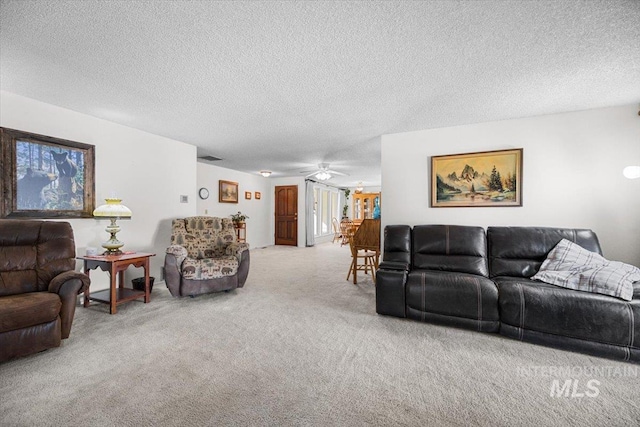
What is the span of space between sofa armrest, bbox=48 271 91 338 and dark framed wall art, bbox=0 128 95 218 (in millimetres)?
1241

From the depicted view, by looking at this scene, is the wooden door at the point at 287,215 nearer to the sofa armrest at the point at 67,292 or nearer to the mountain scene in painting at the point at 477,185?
the mountain scene in painting at the point at 477,185

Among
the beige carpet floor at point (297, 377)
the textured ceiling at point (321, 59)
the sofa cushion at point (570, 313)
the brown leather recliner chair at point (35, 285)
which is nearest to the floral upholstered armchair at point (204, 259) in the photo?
the beige carpet floor at point (297, 377)

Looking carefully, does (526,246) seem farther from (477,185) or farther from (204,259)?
(204,259)

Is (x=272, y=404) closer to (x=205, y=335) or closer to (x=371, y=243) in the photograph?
(x=205, y=335)

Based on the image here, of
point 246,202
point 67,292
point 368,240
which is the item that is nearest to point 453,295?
point 368,240

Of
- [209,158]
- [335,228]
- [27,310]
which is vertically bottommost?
[27,310]

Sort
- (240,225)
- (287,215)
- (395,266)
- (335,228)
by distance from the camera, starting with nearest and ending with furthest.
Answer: (395,266) < (240,225) < (287,215) < (335,228)

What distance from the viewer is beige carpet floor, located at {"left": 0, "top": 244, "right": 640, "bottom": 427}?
145cm

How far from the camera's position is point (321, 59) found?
2.10 meters

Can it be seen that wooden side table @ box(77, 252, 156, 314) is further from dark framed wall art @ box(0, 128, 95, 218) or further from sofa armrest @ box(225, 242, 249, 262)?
sofa armrest @ box(225, 242, 249, 262)

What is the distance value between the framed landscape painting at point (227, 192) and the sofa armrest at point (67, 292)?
4517mm

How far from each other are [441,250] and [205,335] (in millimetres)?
2662

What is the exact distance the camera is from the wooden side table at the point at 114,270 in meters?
2.85

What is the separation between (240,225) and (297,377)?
546 centimetres
